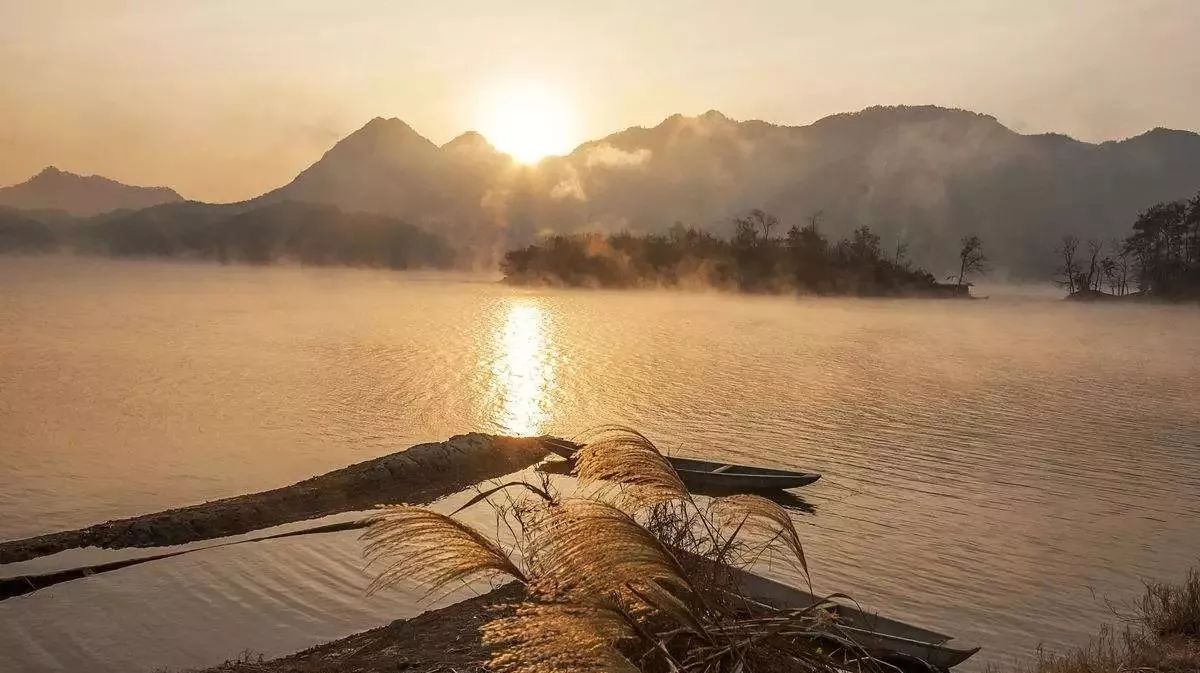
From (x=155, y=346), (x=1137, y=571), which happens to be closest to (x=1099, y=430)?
(x=1137, y=571)

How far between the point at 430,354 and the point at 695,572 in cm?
5179

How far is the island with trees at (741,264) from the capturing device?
164000 mm

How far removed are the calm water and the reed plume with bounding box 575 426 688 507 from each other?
8569mm

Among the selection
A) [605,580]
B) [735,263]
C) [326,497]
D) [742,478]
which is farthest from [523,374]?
[735,263]

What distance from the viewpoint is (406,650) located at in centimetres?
1110

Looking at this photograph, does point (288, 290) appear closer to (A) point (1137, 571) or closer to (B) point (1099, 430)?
(B) point (1099, 430)

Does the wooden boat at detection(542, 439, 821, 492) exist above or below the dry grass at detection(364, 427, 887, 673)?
below

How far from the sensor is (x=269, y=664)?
11.0 metres

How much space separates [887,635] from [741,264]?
533 feet

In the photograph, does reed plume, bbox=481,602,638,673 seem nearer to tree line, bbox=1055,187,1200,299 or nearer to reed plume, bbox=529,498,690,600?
reed plume, bbox=529,498,690,600

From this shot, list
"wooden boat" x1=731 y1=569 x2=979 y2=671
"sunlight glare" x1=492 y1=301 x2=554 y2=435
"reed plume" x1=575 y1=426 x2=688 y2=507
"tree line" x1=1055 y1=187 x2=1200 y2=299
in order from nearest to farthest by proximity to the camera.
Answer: "reed plume" x1=575 y1=426 x2=688 y2=507
"wooden boat" x1=731 y1=569 x2=979 y2=671
"sunlight glare" x1=492 y1=301 x2=554 y2=435
"tree line" x1=1055 y1=187 x2=1200 y2=299

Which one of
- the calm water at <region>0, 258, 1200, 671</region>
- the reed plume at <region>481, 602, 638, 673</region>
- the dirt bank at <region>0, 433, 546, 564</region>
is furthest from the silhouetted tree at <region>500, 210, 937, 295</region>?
the reed plume at <region>481, 602, 638, 673</region>

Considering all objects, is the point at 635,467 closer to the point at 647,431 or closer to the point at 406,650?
the point at 406,650

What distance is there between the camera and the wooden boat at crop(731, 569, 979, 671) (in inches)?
395
